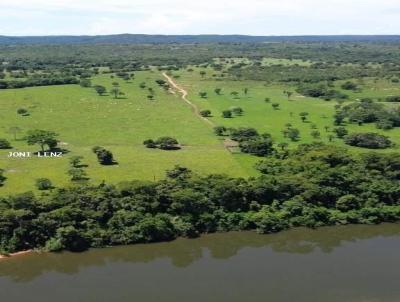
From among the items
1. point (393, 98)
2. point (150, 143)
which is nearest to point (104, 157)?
point (150, 143)

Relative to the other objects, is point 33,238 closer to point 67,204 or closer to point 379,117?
point 67,204

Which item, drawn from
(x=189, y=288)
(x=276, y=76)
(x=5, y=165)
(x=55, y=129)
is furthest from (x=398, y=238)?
(x=276, y=76)

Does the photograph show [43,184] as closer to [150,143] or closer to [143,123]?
→ [150,143]

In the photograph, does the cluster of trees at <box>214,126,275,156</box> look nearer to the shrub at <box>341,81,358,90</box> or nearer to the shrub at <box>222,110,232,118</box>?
the shrub at <box>222,110,232,118</box>

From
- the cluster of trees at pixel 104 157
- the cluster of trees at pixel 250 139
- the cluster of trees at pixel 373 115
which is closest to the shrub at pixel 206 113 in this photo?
the cluster of trees at pixel 250 139

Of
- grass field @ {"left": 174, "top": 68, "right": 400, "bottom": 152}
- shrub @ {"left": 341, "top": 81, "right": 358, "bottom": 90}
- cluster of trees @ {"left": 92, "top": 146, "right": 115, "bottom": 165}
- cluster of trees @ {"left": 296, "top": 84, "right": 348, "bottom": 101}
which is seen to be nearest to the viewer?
cluster of trees @ {"left": 92, "top": 146, "right": 115, "bottom": 165}

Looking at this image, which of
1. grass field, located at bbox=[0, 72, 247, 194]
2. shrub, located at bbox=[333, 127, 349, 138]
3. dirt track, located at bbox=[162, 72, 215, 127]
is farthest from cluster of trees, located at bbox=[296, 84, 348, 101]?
shrub, located at bbox=[333, 127, 349, 138]

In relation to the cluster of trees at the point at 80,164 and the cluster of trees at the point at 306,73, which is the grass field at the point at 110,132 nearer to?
the cluster of trees at the point at 80,164
